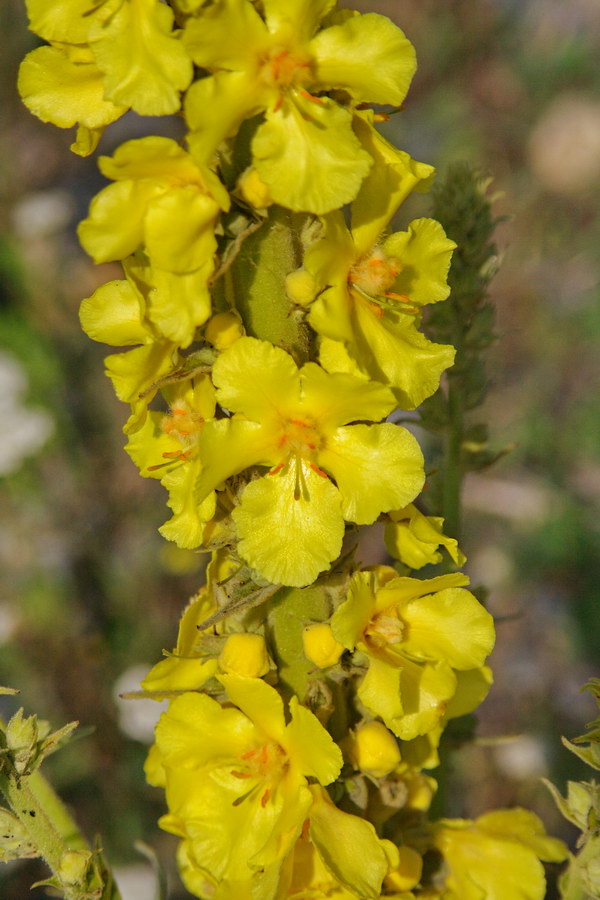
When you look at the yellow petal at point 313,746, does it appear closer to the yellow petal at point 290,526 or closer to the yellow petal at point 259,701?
the yellow petal at point 259,701

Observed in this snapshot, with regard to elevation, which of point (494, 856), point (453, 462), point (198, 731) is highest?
point (198, 731)

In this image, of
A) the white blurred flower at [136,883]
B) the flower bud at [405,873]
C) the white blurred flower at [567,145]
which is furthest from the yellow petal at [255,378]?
the white blurred flower at [567,145]

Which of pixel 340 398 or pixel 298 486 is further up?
pixel 340 398

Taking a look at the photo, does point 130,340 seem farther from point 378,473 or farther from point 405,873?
point 405,873

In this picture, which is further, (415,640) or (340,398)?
(415,640)

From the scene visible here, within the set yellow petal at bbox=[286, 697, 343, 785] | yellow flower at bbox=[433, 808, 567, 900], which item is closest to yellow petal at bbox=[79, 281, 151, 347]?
yellow petal at bbox=[286, 697, 343, 785]

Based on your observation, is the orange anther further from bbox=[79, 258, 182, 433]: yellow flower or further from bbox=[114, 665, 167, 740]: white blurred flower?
bbox=[114, 665, 167, 740]: white blurred flower

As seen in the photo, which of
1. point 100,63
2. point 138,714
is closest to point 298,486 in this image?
point 100,63

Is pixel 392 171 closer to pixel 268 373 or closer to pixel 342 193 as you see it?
pixel 342 193
